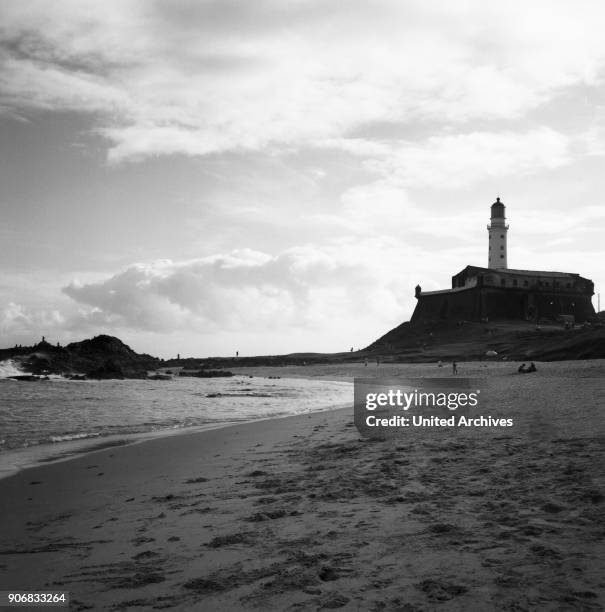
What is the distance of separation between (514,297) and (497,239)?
1429cm

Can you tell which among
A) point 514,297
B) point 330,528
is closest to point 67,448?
point 330,528

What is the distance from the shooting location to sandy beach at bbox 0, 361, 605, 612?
376cm

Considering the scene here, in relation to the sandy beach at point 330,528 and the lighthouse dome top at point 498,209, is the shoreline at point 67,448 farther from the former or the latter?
the lighthouse dome top at point 498,209

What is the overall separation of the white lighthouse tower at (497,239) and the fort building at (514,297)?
7381mm

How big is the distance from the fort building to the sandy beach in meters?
71.9

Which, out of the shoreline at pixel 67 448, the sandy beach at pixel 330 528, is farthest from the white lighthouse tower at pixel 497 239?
the sandy beach at pixel 330 528

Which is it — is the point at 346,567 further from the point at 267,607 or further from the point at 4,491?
the point at 4,491

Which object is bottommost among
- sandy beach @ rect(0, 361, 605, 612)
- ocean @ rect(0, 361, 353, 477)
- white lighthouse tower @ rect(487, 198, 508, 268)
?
ocean @ rect(0, 361, 353, 477)

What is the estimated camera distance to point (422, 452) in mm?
8859

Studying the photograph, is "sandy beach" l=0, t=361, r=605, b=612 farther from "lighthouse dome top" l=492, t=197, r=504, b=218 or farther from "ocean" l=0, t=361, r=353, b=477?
"lighthouse dome top" l=492, t=197, r=504, b=218

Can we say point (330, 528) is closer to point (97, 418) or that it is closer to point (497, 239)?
point (97, 418)

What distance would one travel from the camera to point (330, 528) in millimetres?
5152

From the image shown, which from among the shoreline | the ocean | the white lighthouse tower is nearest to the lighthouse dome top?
the white lighthouse tower

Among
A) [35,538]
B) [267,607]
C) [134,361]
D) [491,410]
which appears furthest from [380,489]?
[134,361]
